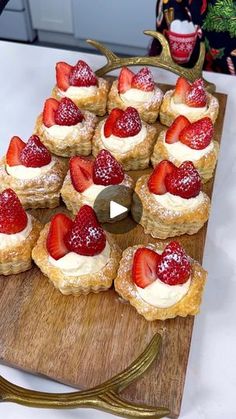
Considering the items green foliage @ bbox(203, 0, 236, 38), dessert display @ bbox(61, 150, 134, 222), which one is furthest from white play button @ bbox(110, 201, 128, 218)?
green foliage @ bbox(203, 0, 236, 38)

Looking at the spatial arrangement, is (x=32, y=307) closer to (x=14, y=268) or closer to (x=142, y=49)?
(x=14, y=268)

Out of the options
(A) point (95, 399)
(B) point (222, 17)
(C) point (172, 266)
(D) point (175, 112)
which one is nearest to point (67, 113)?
(D) point (175, 112)

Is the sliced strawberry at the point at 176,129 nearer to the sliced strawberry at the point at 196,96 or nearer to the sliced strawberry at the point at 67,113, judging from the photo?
the sliced strawberry at the point at 196,96

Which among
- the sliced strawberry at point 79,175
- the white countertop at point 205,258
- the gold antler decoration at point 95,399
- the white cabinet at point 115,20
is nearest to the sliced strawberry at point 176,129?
the white countertop at point 205,258

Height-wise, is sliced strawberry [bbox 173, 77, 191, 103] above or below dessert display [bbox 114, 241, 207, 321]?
above

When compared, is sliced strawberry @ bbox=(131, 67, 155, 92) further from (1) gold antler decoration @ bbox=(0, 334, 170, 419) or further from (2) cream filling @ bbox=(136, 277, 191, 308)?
(1) gold antler decoration @ bbox=(0, 334, 170, 419)
